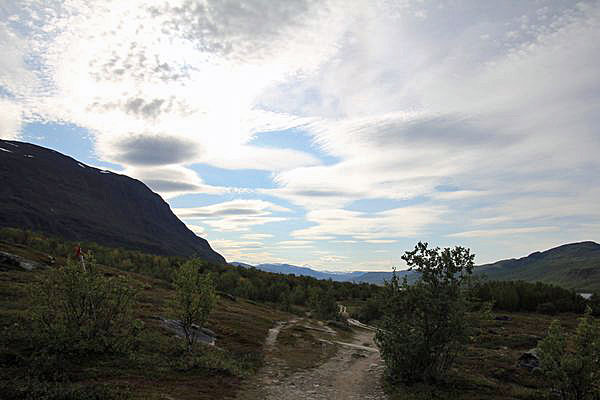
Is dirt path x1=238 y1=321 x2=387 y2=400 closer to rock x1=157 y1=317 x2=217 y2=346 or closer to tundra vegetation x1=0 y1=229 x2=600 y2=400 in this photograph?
tundra vegetation x1=0 y1=229 x2=600 y2=400

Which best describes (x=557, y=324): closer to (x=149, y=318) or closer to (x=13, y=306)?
(x=149, y=318)

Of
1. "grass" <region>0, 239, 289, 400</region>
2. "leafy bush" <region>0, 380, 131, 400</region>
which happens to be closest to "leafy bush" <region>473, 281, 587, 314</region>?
"grass" <region>0, 239, 289, 400</region>

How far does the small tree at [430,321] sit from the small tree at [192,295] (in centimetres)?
1207

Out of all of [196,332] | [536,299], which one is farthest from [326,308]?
[536,299]

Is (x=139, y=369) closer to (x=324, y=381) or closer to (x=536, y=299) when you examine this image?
(x=324, y=381)

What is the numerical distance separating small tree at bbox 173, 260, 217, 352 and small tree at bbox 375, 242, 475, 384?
1207 centimetres

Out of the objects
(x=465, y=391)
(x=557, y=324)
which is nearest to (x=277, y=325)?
(x=465, y=391)

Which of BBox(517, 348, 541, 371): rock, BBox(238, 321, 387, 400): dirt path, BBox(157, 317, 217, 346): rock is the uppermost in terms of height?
BBox(157, 317, 217, 346): rock

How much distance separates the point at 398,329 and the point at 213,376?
461 inches

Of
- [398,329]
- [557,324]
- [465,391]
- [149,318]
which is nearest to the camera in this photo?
[557,324]

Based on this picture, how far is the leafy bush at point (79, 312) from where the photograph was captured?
877 inches

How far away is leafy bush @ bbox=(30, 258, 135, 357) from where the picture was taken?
22.3 m

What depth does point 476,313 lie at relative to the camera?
2330 cm

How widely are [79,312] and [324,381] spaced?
635 inches
